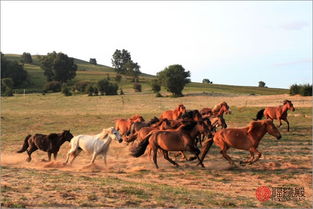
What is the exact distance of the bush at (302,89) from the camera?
4562 cm

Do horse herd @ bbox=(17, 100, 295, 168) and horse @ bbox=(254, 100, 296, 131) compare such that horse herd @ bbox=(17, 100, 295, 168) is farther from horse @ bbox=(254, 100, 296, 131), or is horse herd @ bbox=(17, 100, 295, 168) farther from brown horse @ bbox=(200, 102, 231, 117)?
horse @ bbox=(254, 100, 296, 131)

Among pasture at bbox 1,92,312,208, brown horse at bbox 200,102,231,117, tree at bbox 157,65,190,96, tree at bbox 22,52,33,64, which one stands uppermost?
tree at bbox 22,52,33,64

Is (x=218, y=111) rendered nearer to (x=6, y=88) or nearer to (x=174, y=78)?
(x=174, y=78)

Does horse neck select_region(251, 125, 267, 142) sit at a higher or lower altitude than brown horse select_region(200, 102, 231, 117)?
lower

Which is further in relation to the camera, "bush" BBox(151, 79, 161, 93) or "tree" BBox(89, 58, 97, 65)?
"tree" BBox(89, 58, 97, 65)

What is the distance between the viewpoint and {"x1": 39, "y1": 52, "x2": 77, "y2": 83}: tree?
8819cm

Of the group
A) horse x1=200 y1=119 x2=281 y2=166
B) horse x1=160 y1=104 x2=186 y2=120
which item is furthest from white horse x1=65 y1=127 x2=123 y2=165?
horse x1=160 y1=104 x2=186 y2=120

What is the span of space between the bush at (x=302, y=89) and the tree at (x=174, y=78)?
16.6m

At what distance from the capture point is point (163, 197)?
25.0 ft

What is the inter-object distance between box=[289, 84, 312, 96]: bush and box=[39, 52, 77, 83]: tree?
57.7 m

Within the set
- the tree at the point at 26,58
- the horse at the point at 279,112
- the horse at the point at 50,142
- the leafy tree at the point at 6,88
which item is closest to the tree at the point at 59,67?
the leafy tree at the point at 6,88

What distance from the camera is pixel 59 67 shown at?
289 feet

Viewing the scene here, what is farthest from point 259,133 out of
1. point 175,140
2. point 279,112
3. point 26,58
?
point 26,58

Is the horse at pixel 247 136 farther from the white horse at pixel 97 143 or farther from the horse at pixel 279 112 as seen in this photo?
the horse at pixel 279 112
